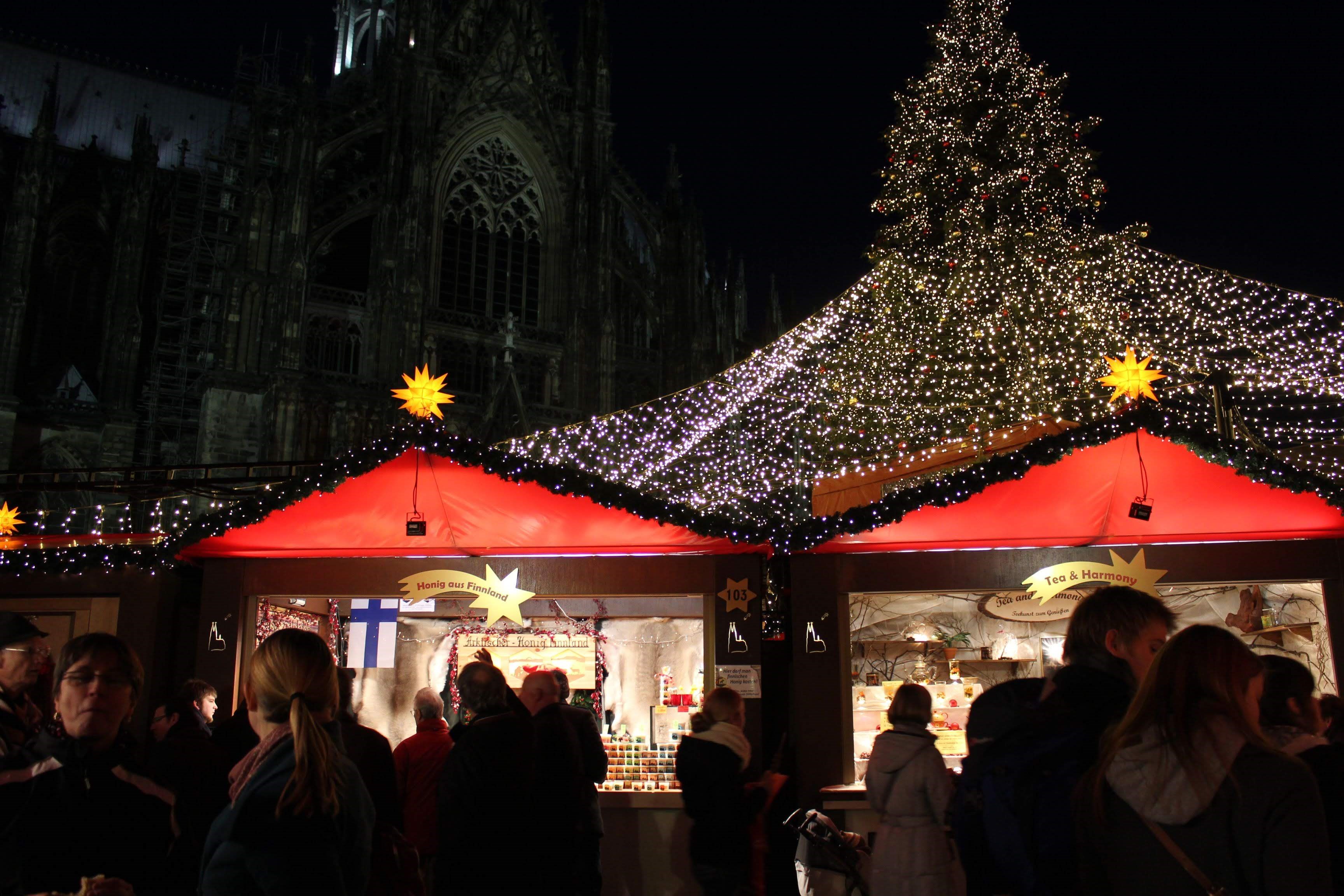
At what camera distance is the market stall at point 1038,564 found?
22.7 ft

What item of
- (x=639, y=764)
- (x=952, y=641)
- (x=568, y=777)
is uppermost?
(x=952, y=641)

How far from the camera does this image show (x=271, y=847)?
235 cm

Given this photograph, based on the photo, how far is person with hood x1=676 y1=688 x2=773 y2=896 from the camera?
4.84 metres

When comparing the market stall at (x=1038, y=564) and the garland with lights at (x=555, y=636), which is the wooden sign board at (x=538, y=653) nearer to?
the garland with lights at (x=555, y=636)

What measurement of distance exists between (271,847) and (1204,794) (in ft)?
6.67

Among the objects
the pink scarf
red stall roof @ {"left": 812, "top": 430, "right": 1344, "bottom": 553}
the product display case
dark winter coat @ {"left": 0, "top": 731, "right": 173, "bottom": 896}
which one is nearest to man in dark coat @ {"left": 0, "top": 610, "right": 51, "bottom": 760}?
dark winter coat @ {"left": 0, "top": 731, "right": 173, "bottom": 896}

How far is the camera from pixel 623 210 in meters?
33.7

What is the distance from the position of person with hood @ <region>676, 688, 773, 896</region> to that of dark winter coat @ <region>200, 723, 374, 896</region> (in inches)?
105

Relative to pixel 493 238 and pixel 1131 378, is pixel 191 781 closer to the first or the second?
pixel 1131 378

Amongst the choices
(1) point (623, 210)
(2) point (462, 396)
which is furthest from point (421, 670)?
(1) point (623, 210)

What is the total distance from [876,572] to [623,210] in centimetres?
2770

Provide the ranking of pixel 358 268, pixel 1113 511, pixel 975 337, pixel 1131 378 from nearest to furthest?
pixel 1131 378, pixel 1113 511, pixel 975 337, pixel 358 268

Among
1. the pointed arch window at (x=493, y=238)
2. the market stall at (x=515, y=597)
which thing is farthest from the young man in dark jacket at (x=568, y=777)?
the pointed arch window at (x=493, y=238)

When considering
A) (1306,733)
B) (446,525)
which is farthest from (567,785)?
(446,525)
